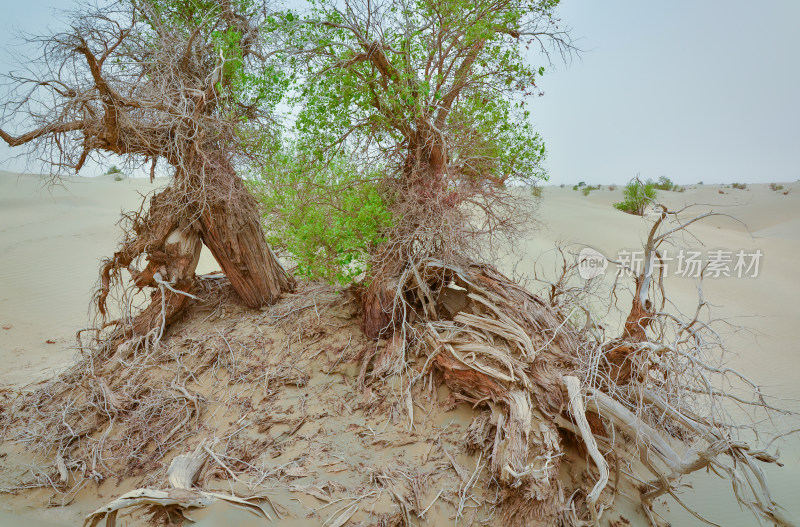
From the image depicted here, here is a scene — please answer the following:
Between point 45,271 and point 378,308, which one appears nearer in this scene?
point 378,308

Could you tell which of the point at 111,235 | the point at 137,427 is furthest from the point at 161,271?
the point at 111,235

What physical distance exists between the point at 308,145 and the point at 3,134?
280 cm

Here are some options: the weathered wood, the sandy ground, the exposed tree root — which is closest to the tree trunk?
the exposed tree root

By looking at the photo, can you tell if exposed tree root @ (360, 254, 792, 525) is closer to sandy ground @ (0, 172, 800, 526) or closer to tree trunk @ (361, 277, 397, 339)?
tree trunk @ (361, 277, 397, 339)

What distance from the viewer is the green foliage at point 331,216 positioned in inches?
197

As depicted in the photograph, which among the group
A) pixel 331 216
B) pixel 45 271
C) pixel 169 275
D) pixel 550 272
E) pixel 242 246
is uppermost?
pixel 331 216

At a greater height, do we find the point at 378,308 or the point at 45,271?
the point at 378,308

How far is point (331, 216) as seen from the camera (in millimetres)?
5344

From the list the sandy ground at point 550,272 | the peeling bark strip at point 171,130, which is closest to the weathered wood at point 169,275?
the peeling bark strip at point 171,130

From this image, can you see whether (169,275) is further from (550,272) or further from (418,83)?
(550,272)

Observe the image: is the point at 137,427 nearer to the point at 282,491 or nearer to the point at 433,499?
the point at 282,491

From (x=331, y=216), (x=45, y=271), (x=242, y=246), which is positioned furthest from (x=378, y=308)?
(x=45, y=271)

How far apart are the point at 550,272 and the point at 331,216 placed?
404 inches

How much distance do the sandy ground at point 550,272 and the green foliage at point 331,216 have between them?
1564 millimetres
